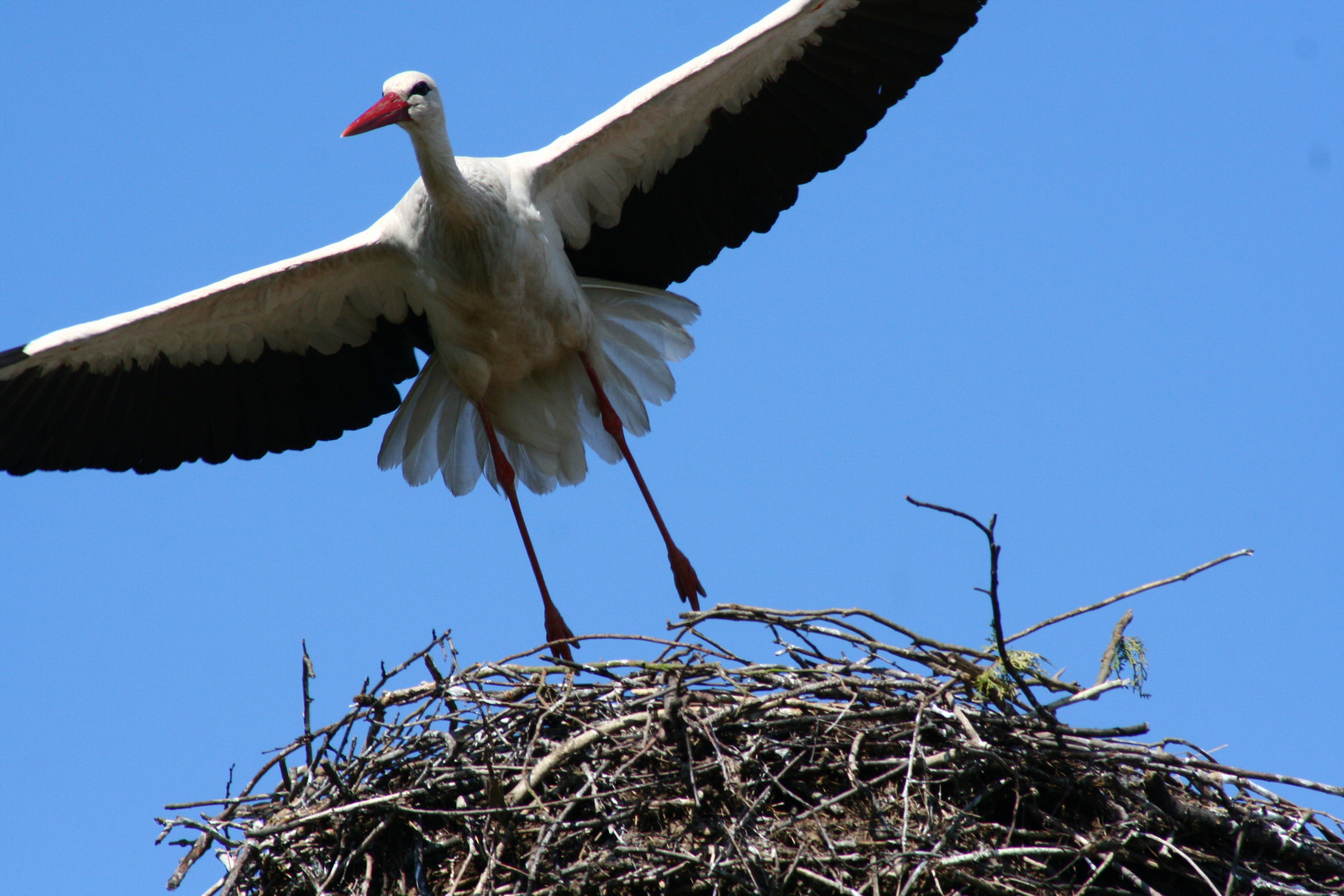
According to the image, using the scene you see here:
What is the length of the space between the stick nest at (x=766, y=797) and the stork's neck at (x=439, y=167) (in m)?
1.95

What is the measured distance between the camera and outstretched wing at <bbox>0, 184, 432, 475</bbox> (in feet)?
18.1

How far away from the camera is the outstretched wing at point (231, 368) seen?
552 cm

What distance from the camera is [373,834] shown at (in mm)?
3867

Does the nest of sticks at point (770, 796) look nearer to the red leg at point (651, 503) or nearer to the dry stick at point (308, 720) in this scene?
the dry stick at point (308, 720)

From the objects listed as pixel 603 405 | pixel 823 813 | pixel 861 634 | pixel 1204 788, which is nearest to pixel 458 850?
pixel 823 813

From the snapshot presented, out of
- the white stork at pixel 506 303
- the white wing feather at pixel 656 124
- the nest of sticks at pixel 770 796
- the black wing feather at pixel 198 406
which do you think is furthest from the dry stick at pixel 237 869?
the white wing feather at pixel 656 124

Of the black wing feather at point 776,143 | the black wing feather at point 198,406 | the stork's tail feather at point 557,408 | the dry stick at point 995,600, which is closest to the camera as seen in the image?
the dry stick at point 995,600

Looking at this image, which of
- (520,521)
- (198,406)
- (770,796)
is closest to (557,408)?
(520,521)

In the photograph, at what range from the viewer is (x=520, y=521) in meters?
5.86

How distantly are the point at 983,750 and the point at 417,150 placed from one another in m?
2.98

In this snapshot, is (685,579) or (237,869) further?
(685,579)

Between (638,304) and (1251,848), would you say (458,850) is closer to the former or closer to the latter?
(1251,848)

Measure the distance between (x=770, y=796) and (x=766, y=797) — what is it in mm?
152

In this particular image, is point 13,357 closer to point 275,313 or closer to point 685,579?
point 275,313
